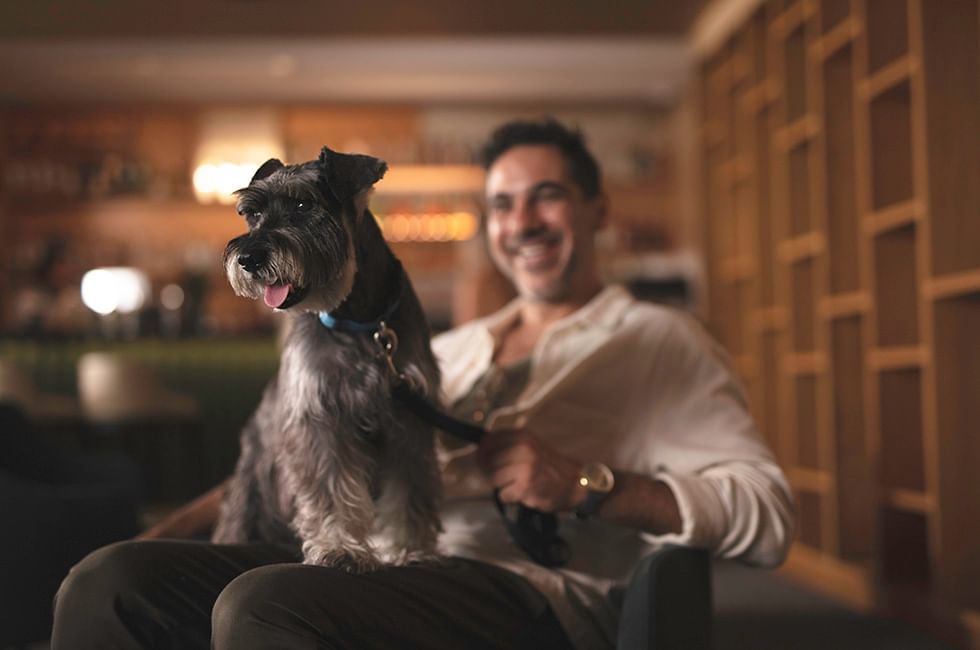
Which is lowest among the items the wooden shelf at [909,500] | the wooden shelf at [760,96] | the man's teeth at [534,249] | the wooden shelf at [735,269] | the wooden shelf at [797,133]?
the wooden shelf at [909,500]

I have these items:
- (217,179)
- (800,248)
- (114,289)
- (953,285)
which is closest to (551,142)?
(953,285)

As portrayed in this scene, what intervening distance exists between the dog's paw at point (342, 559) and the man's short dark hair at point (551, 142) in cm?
104

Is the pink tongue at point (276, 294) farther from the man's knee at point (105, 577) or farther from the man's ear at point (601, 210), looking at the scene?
the man's ear at point (601, 210)

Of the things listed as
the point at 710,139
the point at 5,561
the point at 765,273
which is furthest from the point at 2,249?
the point at 5,561

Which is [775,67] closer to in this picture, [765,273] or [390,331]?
[765,273]

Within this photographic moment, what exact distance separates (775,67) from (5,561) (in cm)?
412

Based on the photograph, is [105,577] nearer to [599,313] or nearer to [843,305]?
[599,313]

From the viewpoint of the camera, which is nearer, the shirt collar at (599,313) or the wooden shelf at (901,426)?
the shirt collar at (599,313)

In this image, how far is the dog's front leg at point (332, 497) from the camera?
5.54ft

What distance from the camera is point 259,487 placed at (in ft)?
6.48

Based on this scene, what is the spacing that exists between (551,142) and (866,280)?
1.89 meters

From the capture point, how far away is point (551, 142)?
245cm

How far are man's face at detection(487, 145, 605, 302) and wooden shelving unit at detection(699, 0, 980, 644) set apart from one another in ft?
4.29

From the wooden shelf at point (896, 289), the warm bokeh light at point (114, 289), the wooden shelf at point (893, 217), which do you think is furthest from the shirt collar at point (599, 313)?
the warm bokeh light at point (114, 289)
